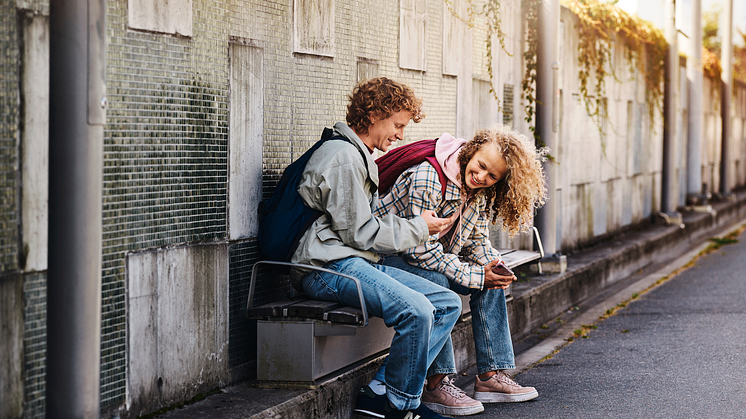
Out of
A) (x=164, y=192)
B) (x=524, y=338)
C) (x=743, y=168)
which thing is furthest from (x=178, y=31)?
(x=743, y=168)

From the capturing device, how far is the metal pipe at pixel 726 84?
18438mm

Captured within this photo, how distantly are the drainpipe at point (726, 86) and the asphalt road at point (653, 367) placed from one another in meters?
11.6

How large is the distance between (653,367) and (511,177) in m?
1.90

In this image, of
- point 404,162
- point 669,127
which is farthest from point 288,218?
point 669,127

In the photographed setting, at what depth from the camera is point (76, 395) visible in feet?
8.84

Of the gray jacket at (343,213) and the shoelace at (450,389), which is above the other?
the gray jacket at (343,213)

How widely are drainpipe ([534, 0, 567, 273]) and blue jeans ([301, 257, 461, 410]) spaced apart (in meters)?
4.12

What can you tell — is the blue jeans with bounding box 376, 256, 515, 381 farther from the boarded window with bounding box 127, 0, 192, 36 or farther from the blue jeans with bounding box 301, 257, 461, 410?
the boarded window with bounding box 127, 0, 192, 36

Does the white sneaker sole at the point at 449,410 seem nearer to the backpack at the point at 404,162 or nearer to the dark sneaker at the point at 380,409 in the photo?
the dark sneaker at the point at 380,409

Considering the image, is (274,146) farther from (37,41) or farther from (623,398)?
(623,398)

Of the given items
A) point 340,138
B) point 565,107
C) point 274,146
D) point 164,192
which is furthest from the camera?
point 565,107

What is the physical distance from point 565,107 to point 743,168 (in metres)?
19.3

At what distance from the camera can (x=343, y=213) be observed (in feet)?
12.9

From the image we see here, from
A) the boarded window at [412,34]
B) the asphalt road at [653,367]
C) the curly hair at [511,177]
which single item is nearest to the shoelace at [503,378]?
the asphalt road at [653,367]
